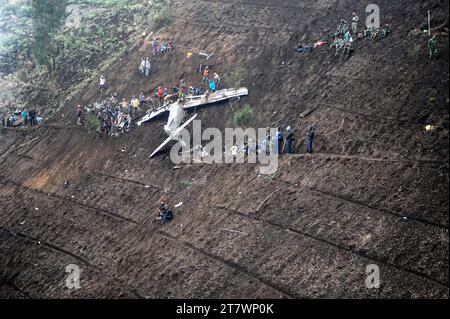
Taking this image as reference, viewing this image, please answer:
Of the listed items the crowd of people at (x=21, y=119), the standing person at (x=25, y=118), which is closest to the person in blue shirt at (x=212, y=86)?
the crowd of people at (x=21, y=119)

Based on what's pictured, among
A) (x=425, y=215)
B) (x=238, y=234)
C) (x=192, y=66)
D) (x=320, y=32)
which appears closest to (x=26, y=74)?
(x=192, y=66)

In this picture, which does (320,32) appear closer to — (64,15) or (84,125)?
(84,125)

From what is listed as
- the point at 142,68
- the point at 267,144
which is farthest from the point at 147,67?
the point at 267,144

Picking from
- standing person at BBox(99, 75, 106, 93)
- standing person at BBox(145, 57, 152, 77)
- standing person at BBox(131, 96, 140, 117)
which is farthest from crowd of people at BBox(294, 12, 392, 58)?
standing person at BBox(99, 75, 106, 93)

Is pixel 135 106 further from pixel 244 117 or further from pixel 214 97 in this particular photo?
pixel 244 117

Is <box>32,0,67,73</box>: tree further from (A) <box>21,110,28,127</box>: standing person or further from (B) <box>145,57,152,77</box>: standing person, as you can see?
(B) <box>145,57,152,77</box>: standing person

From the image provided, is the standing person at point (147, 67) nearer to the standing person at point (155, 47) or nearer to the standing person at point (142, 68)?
the standing person at point (142, 68)
